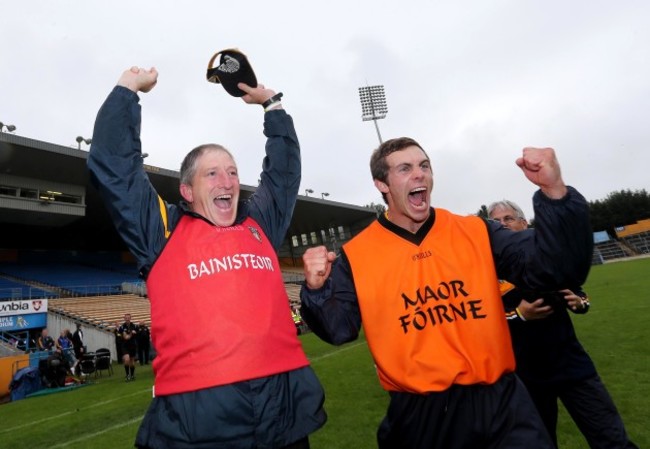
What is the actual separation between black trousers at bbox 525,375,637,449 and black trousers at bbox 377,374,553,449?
52.8 inches

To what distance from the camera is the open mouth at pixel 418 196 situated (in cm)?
226

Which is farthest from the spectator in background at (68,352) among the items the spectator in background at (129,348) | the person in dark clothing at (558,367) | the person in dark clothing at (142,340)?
the person in dark clothing at (558,367)

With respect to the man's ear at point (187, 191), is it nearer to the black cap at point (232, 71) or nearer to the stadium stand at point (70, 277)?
the black cap at point (232, 71)

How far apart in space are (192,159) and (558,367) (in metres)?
2.82

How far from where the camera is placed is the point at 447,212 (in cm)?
231

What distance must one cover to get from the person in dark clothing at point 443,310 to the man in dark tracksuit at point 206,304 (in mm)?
293

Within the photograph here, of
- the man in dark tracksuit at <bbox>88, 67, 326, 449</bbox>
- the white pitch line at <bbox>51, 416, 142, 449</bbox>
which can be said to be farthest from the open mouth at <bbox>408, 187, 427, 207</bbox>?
the white pitch line at <bbox>51, 416, 142, 449</bbox>

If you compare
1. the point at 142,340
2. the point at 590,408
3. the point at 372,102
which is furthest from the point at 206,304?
the point at 372,102

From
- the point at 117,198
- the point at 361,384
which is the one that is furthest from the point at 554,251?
the point at 361,384

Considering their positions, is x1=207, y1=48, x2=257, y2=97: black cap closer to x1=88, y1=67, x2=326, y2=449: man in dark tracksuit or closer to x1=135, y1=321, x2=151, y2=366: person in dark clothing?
x1=88, y1=67, x2=326, y2=449: man in dark tracksuit

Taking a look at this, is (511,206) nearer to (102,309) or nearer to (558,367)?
(558,367)

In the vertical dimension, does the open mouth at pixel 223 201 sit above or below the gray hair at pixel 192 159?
below

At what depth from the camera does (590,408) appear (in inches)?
112

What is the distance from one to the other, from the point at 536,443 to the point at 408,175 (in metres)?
1.37
